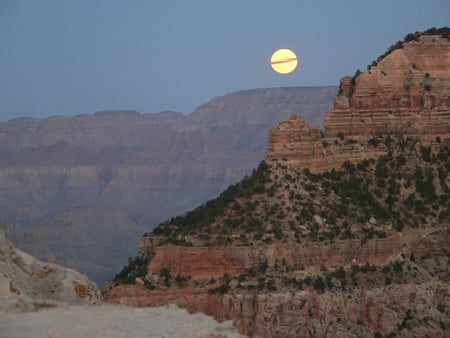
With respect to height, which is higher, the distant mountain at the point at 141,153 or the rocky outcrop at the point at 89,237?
the distant mountain at the point at 141,153

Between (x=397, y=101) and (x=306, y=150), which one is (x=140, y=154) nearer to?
(x=397, y=101)

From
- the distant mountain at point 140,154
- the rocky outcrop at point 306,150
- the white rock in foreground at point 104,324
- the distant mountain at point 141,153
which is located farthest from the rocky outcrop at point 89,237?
the white rock in foreground at point 104,324

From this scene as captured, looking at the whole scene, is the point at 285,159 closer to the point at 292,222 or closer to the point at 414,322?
the point at 292,222

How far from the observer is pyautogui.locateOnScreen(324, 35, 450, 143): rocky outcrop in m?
54.5

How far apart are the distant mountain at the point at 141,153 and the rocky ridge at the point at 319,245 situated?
93.7 m

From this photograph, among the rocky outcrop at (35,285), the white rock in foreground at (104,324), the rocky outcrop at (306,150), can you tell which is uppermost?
the rocky outcrop at (306,150)

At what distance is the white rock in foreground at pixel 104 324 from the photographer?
27.4ft

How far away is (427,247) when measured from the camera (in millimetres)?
49531

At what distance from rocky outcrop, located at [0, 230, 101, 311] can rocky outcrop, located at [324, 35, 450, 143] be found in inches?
1790

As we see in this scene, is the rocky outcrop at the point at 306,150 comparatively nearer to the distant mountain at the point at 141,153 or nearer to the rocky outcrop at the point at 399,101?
the rocky outcrop at the point at 399,101

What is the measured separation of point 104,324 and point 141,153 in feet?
537

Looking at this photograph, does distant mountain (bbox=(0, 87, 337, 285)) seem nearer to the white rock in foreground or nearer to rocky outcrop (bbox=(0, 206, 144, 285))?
rocky outcrop (bbox=(0, 206, 144, 285))

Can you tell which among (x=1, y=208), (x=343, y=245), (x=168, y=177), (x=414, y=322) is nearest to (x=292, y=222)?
(x=343, y=245)

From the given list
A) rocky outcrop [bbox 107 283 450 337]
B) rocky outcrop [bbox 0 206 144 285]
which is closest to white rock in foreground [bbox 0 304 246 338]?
rocky outcrop [bbox 107 283 450 337]
